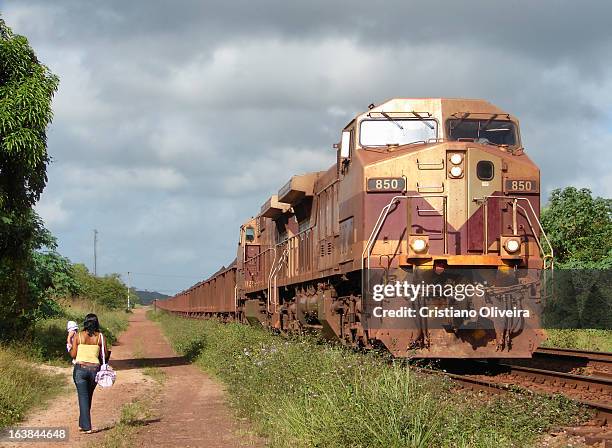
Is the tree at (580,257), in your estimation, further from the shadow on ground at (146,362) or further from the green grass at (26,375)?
the green grass at (26,375)

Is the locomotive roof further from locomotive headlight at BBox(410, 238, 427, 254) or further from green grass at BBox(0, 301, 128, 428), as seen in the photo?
green grass at BBox(0, 301, 128, 428)

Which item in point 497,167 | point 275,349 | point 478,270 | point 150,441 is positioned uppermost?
point 497,167

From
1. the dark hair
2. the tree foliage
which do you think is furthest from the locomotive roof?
the tree foliage

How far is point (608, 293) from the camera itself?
26484 millimetres

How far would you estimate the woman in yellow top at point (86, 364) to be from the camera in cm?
993

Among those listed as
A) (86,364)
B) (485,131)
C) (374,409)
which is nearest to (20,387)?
(86,364)

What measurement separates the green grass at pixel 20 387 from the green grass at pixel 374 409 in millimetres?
3157

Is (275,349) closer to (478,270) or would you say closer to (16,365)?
(478,270)

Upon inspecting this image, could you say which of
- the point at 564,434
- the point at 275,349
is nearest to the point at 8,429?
the point at 275,349

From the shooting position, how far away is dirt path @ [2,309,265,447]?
943cm

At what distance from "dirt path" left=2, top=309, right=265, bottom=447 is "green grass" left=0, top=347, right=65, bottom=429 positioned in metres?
0.22

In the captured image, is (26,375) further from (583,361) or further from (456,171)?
(583,361)

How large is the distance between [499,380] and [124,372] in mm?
9058

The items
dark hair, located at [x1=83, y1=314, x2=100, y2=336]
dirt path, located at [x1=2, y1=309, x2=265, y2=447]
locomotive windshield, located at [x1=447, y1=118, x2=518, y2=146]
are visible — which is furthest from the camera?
locomotive windshield, located at [x1=447, y1=118, x2=518, y2=146]
